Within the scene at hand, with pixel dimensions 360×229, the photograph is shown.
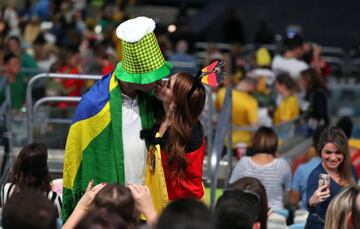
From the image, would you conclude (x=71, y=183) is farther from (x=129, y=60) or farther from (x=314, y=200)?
(x=314, y=200)

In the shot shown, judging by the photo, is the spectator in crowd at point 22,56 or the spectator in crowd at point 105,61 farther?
the spectator in crowd at point 22,56

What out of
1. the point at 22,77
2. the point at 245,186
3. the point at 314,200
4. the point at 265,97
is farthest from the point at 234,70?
the point at 245,186

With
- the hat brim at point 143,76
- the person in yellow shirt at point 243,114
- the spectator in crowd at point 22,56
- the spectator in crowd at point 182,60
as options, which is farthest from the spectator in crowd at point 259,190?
the spectator in crowd at point 22,56

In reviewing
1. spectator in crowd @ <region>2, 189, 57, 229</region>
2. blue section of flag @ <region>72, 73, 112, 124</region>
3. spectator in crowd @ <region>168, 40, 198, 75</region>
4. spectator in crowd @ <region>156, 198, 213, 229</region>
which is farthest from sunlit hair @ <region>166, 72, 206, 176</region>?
spectator in crowd @ <region>168, 40, 198, 75</region>

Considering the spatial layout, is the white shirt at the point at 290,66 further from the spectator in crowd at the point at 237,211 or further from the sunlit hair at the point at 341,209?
the spectator in crowd at the point at 237,211

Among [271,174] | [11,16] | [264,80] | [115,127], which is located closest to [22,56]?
[264,80]

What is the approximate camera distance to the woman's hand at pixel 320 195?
755cm

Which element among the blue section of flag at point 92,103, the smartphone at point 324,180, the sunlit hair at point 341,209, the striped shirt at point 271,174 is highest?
the blue section of flag at point 92,103

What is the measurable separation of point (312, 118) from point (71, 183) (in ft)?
24.6

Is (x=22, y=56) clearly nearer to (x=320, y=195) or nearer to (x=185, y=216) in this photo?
(x=320, y=195)

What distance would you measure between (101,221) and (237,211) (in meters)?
0.78

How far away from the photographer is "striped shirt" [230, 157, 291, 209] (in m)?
9.99

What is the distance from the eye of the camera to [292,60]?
16.1 meters

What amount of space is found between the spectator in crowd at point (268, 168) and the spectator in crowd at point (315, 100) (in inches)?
156
